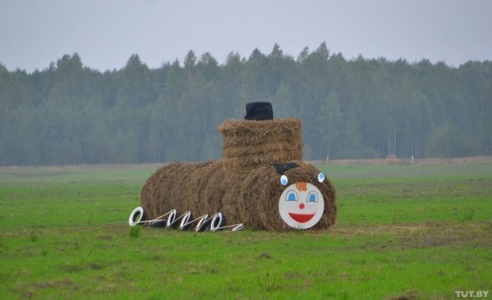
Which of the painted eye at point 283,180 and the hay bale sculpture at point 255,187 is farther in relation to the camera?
the hay bale sculpture at point 255,187

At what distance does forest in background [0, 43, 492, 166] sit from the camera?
11406 centimetres

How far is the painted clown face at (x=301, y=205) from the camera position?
21.1 m

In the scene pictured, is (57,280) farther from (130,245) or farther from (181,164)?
(181,164)

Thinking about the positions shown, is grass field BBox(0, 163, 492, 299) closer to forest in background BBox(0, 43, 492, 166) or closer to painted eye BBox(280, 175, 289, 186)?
painted eye BBox(280, 175, 289, 186)

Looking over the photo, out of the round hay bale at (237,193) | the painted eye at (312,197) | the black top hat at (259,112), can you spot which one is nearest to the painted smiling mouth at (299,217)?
the round hay bale at (237,193)

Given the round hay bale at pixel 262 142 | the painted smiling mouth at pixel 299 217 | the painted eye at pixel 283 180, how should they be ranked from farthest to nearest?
the round hay bale at pixel 262 142 < the painted smiling mouth at pixel 299 217 < the painted eye at pixel 283 180

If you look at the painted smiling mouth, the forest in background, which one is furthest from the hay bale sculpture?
the forest in background

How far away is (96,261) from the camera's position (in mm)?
16234

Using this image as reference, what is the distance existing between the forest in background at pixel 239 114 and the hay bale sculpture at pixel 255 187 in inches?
3356

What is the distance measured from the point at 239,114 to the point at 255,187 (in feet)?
319

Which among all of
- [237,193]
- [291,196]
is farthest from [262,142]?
[291,196]

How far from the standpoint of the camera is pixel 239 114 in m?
118

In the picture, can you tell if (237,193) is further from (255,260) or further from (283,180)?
(255,260)

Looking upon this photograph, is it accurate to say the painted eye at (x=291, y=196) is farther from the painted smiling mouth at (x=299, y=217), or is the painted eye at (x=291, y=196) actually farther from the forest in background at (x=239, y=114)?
the forest in background at (x=239, y=114)
